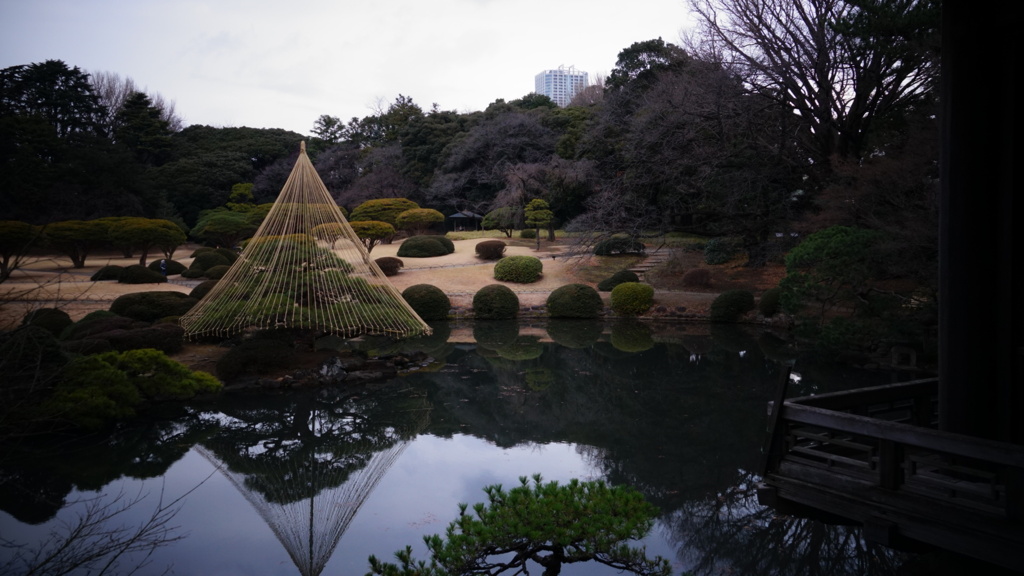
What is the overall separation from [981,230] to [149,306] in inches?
534

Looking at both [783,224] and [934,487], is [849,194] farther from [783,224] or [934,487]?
[934,487]

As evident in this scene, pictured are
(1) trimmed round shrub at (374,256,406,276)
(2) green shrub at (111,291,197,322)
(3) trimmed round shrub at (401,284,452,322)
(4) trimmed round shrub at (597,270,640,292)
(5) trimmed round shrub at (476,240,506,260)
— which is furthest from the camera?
(5) trimmed round shrub at (476,240,506,260)

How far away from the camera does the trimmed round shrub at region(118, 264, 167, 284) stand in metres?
17.5

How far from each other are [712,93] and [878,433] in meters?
15.1

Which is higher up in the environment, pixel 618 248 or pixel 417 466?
pixel 618 248

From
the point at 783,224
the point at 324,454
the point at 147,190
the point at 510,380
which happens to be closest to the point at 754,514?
the point at 324,454

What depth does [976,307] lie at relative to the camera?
139 inches

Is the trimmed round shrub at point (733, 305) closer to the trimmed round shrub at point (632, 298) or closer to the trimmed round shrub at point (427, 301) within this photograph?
the trimmed round shrub at point (632, 298)

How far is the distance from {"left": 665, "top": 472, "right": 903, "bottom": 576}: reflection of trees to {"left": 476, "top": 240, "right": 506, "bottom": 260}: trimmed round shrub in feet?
57.5

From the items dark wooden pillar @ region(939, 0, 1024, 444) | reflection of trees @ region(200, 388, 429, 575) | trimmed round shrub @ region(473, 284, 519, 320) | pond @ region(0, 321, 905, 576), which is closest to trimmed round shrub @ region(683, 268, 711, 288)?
trimmed round shrub @ region(473, 284, 519, 320)

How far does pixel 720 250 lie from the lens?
64.4ft

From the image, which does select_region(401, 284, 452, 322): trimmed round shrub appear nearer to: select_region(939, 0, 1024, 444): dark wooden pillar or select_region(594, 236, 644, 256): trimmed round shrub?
select_region(594, 236, 644, 256): trimmed round shrub

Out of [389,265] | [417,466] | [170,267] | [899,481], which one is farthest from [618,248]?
[899,481]

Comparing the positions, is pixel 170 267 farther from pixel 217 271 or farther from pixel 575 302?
pixel 575 302
